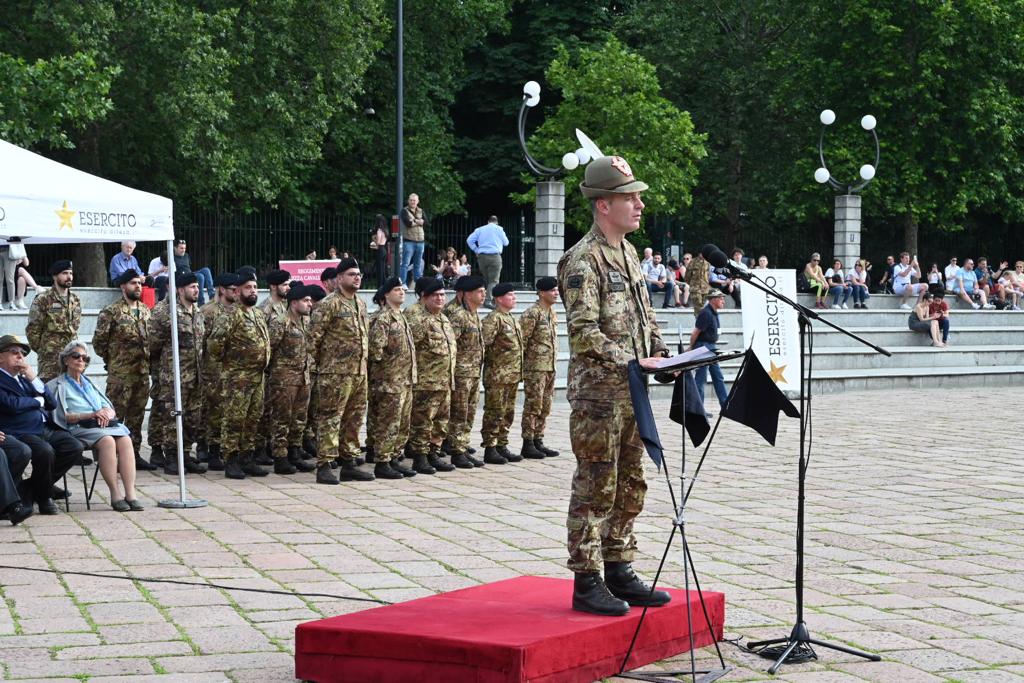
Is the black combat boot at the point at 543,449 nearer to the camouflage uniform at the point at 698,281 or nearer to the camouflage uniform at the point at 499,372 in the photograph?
the camouflage uniform at the point at 499,372

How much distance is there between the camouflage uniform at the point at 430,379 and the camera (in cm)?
1331

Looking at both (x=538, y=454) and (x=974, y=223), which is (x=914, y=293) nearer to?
(x=974, y=223)

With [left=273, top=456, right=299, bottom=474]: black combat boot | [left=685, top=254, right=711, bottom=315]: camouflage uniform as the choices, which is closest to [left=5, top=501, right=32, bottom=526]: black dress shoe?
[left=273, top=456, right=299, bottom=474]: black combat boot

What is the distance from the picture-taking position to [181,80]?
95.4 feet

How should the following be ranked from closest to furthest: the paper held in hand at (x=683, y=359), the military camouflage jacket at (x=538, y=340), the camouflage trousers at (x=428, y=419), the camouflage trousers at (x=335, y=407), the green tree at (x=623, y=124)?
the paper held in hand at (x=683, y=359), the camouflage trousers at (x=335, y=407), the camouflage trousers at (x=428, y=419), the military camouflage jacket at (x=538, y=340), the green tree at (x=623, y=124)

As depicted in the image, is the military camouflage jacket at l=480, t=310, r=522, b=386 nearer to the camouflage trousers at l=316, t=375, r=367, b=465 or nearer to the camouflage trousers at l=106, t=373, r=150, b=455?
the camouflage trousers at l=316, t=375, r=367, b=465

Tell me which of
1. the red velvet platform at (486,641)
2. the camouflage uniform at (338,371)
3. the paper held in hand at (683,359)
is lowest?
the red velvet platform at (486,641)

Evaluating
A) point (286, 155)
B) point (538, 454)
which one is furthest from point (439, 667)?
point (286, 155)

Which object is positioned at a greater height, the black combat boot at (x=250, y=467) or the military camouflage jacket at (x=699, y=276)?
the military camouflage jacket at (x=699, y=276)

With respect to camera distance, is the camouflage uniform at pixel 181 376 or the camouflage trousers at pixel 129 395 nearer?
the camouflage uniform at pixel 181 376

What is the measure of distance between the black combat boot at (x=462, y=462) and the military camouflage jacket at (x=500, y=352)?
0.93 meters

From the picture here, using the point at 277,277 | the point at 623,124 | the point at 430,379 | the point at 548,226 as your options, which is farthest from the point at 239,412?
the point at 623,124

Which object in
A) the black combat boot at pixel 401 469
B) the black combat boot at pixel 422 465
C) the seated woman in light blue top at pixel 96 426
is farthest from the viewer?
the black combat boot at pixel 422 465

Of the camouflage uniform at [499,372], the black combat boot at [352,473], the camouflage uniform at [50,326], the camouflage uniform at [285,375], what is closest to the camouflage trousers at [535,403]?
the camouflage uniform at [499,372]
